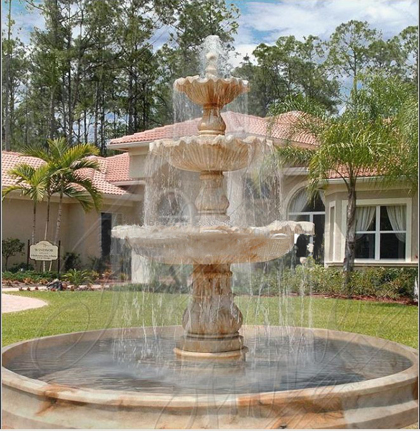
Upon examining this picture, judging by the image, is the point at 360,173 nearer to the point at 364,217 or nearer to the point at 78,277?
the point at 364,217

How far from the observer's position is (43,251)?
66.4ft

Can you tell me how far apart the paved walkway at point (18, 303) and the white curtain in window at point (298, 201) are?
7.60 meters

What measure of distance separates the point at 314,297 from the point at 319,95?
1207cm

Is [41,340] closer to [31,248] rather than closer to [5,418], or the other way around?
[5,418]

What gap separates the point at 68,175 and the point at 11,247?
289 cm

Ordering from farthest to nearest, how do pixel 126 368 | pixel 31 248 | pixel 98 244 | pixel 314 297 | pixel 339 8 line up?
1. pixel 339 8
2. pixel 98 244
3. pixel 31 248
4. pixel 314 297
5. pixel 126 368

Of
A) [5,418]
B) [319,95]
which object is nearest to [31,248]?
[319,95]

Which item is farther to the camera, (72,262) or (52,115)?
(52,115)

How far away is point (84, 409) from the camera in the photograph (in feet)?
13.2

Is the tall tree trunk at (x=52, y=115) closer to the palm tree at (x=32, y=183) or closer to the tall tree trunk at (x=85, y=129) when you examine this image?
the tall tree trunk at (x=85, y=129)

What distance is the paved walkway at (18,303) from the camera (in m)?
13.4

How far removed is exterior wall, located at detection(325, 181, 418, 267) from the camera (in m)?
17.1

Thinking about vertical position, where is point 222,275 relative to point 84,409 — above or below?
above

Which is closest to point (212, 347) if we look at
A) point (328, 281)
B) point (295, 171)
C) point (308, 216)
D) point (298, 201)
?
point (328, 281)
